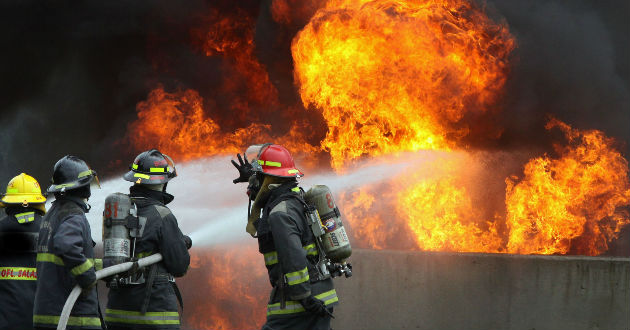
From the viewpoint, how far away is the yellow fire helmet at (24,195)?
5129mm

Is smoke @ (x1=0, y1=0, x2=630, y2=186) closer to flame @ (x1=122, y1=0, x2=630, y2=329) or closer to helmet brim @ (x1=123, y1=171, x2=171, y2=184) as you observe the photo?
flame @ (x1=122, y1=0, x2=630, y2=329)

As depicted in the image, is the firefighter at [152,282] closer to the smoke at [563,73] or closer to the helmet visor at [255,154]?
the helmet visor at [255,154]

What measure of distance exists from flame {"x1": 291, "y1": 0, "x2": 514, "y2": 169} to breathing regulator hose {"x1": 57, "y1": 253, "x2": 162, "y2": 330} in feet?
17.8

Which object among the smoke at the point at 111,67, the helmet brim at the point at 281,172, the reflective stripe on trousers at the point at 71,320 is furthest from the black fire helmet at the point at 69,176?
the smoke at the point at 111,67

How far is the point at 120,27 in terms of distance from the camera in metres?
11.2

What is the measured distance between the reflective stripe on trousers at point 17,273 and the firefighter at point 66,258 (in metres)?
0.91

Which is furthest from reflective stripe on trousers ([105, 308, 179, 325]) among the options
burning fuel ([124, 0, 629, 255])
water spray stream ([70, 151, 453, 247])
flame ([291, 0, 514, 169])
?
flame ([291, 0, 514, 169])

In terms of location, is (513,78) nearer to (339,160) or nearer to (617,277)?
(339,160)

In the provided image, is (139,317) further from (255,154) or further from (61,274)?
(255,154)

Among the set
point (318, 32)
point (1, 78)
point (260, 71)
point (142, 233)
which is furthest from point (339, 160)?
point (1, 78)

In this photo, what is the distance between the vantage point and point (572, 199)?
8922mm

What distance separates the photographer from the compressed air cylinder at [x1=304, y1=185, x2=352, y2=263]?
416cm

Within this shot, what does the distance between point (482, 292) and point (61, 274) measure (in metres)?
4.12

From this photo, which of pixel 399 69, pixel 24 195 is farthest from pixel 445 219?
pixel 24 195
